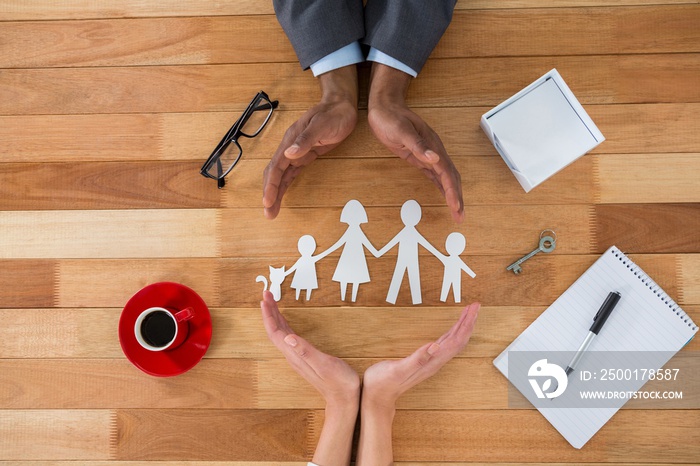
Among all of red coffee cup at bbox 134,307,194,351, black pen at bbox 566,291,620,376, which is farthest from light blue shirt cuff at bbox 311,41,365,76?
black pen at bbox 566,291,620,376

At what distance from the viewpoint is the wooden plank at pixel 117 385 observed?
4.67 ft

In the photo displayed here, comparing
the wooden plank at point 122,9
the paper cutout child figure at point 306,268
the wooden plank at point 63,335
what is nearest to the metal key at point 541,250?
the paper cutout child figure at point 306,268

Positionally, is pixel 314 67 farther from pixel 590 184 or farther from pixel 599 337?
pixel 599 337

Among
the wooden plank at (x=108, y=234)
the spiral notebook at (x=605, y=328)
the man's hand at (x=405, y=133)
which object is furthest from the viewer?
the wooden plank at (x=108, y=234)

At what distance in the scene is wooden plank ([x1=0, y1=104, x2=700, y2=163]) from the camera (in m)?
1.43

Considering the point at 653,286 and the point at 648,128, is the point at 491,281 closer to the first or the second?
the point at 653,286

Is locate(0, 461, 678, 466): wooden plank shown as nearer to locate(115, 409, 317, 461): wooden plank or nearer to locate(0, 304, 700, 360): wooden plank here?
locate(115, 409, 317, 461): wooden plank

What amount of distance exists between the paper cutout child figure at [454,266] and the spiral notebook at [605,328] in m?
0.21

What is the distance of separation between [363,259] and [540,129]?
1.88 feet

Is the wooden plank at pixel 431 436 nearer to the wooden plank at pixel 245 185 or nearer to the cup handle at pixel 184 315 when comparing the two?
the cup handle at pixel 184 315

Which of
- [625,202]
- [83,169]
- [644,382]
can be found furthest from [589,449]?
[83,169]

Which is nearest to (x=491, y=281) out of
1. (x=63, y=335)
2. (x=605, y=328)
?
(x=605, y=328)

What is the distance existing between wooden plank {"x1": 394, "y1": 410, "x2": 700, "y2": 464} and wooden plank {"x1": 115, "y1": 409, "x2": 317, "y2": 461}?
0.28 m

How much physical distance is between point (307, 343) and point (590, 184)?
878mm
